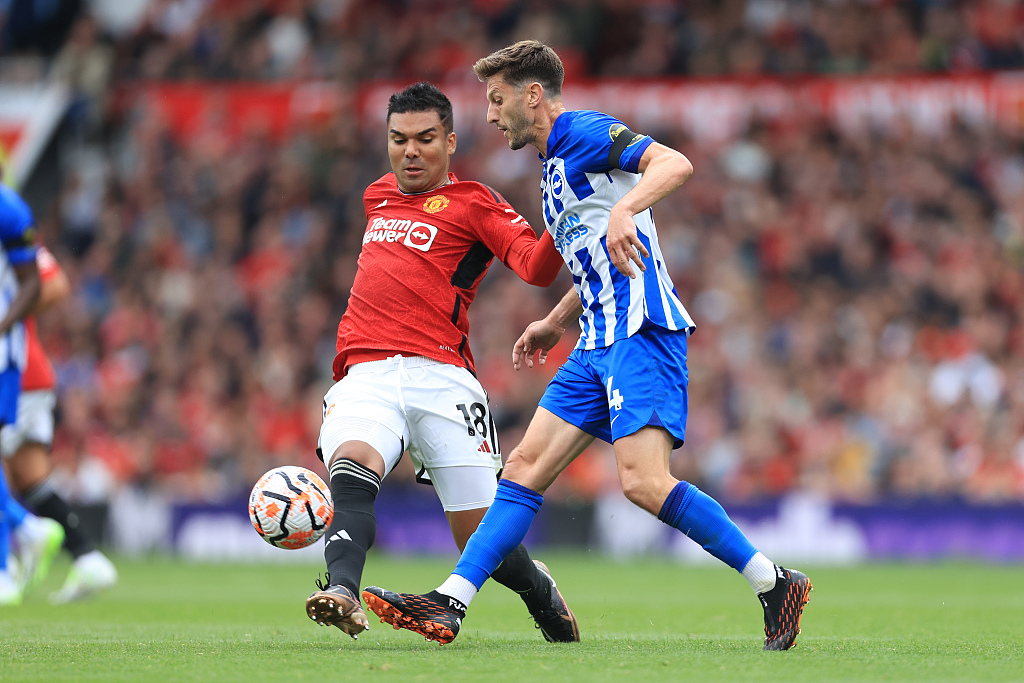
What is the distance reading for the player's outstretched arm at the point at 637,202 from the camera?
15.6 feet

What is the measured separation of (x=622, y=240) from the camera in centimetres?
474

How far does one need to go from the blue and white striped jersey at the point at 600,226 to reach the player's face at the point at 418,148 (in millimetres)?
630

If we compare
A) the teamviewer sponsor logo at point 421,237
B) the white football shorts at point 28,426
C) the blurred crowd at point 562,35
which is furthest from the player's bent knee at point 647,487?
the blurred crowd at point 562,35

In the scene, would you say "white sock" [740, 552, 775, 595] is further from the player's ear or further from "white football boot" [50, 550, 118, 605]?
"white football boot" [50, 550, 118, 605]

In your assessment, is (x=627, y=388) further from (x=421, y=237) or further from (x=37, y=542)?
(x=37, y=542)

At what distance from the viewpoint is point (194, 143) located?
1877 centimetres

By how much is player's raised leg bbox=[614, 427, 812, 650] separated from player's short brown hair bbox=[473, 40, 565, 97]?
1461mm

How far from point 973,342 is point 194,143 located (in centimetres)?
1084

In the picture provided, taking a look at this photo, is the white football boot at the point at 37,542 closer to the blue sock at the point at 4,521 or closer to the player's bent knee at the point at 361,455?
the blue sock at the point at 4,521

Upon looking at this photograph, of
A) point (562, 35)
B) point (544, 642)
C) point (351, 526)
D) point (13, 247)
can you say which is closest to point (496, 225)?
point (351, 526)

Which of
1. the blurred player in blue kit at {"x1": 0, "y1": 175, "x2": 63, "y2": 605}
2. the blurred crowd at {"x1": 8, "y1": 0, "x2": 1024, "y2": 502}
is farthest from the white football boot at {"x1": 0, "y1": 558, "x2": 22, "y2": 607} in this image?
the blurred crowd at {"x1": 8, "y1": 0, "x2": 1024, "y2": 502}

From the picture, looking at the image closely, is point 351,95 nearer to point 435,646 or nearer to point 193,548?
point 193,548

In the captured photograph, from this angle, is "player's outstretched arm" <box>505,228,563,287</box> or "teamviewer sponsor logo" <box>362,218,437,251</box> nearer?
"player's outstretched arm" <box>505,228,563,287</box>

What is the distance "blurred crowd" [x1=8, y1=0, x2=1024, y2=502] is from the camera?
14.5 m
